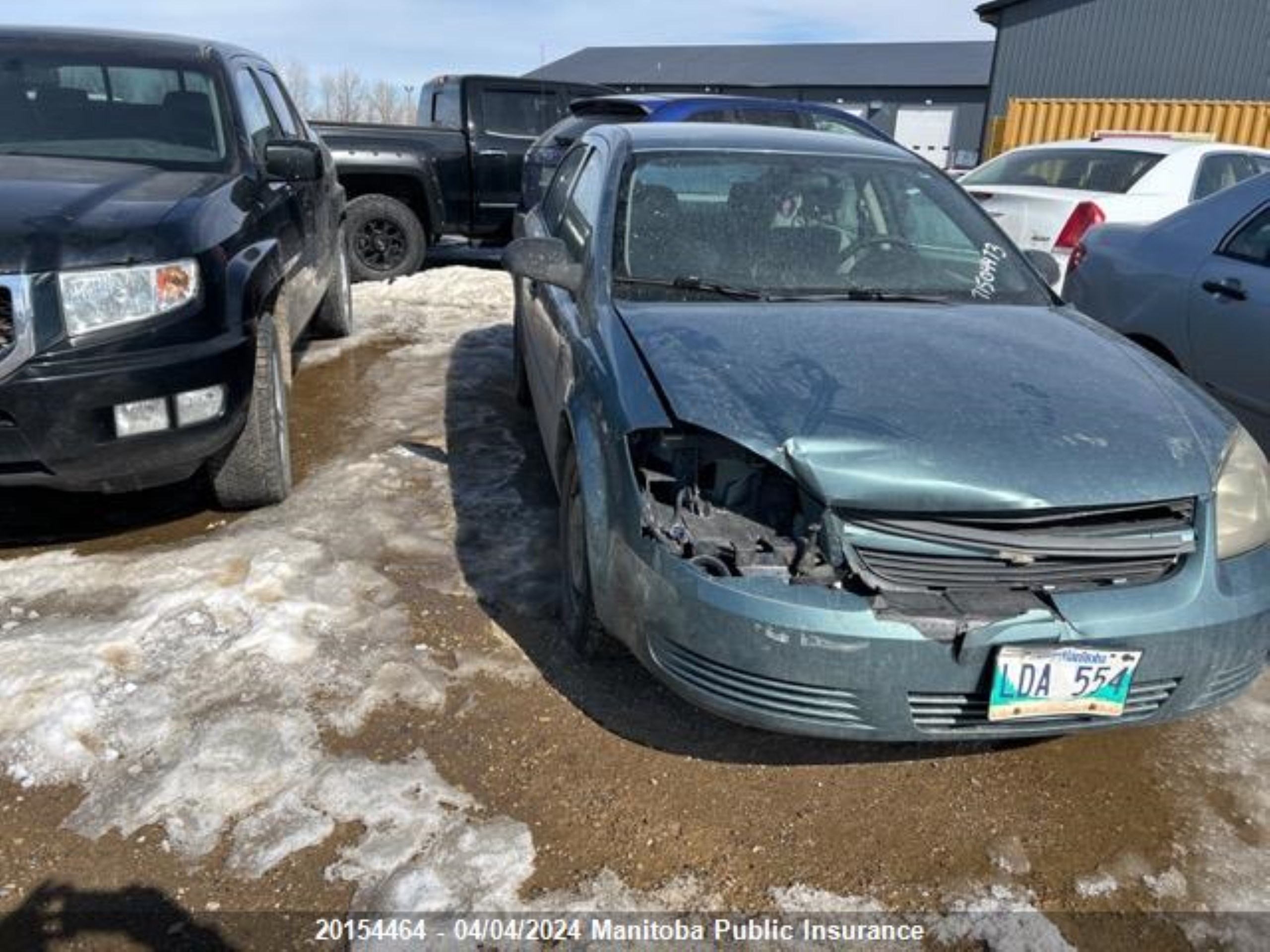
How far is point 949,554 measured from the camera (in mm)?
2273

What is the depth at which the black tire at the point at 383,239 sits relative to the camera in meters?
8.72

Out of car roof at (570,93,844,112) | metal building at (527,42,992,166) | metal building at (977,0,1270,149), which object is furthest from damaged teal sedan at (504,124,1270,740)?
metal building at (527,42,992,166)

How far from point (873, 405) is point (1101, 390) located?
0.69 metres

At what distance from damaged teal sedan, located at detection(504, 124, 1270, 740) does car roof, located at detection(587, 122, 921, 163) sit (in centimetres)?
102

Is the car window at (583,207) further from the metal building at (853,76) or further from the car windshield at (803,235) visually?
the metal building at (853,76)

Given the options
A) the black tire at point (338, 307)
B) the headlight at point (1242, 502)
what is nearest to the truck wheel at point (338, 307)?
the black tire at point (338, 307)

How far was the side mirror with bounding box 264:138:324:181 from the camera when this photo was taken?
4145 millimetres

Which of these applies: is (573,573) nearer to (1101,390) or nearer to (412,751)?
(412,751)

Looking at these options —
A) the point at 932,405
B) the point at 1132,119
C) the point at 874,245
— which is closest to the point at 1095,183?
the point at 874,245

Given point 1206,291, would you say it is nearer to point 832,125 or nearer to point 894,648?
point 894,648

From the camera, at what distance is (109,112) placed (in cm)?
432

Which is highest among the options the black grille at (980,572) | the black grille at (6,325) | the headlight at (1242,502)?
the black grille at (6,325)

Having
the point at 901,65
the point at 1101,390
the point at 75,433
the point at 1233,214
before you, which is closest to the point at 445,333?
the point at 75,433

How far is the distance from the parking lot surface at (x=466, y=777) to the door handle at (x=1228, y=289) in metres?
2.05
